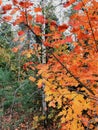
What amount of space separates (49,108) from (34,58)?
2.16m

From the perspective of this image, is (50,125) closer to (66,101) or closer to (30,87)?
(30,87)

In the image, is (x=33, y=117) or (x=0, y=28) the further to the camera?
(x=0, y=28)

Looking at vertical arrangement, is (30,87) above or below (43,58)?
below

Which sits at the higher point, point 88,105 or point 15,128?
point 88,105

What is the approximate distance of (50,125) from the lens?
43.5 ft

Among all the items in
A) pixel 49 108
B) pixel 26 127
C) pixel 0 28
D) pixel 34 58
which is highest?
pixel 0 28

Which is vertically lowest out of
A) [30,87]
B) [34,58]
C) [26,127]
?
[26,127]

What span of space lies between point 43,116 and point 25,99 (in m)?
0.99

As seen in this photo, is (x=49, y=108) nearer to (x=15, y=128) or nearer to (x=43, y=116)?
(x=43, y=116)

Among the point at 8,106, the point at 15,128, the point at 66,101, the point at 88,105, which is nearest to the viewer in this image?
the point at 88,105

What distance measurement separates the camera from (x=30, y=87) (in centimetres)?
1220

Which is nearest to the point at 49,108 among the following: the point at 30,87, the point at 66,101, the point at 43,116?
the point at 43,116

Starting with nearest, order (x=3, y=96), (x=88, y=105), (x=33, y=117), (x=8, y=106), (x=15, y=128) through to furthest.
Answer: (x=88, y=105), (x=15, y=128), (x=33, y=117), (x=3, y=96), (x=8, y=106)

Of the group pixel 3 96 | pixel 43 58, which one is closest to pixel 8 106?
pixel 3 96
